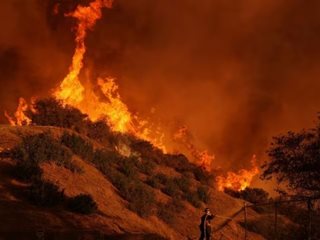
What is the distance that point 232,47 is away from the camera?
60.9 m

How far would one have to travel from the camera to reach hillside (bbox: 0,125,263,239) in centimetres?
2077

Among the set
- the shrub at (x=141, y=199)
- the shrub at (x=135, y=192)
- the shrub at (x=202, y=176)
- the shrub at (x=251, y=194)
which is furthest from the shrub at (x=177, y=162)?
the shrub at (x=141, y=199)

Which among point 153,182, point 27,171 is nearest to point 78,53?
point 153,182

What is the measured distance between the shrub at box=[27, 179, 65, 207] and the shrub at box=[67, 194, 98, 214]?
470mm

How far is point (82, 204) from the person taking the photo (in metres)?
23.8

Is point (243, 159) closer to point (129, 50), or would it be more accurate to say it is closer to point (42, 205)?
point (129, 50)

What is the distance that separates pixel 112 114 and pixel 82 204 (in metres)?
19.8

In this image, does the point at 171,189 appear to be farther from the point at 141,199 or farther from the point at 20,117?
the point at 20,117

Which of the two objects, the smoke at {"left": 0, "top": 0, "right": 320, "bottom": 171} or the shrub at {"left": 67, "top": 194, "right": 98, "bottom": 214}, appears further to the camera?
the smoke at {"left": 0, "top": 0, "right": 320, "bottom": 171}

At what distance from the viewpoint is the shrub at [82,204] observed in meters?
23.7

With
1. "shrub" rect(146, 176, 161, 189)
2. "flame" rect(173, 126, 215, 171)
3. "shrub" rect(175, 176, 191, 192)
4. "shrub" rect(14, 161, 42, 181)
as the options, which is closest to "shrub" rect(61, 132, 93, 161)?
"shrub" rect(146, 176, 161, 189)

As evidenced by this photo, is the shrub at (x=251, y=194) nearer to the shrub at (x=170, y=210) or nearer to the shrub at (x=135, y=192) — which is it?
the shrub at (x=170, y=210)

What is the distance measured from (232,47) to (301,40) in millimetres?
7438

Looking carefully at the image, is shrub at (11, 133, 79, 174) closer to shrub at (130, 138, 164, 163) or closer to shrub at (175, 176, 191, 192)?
shrub at (175, 176, 191, 192)
